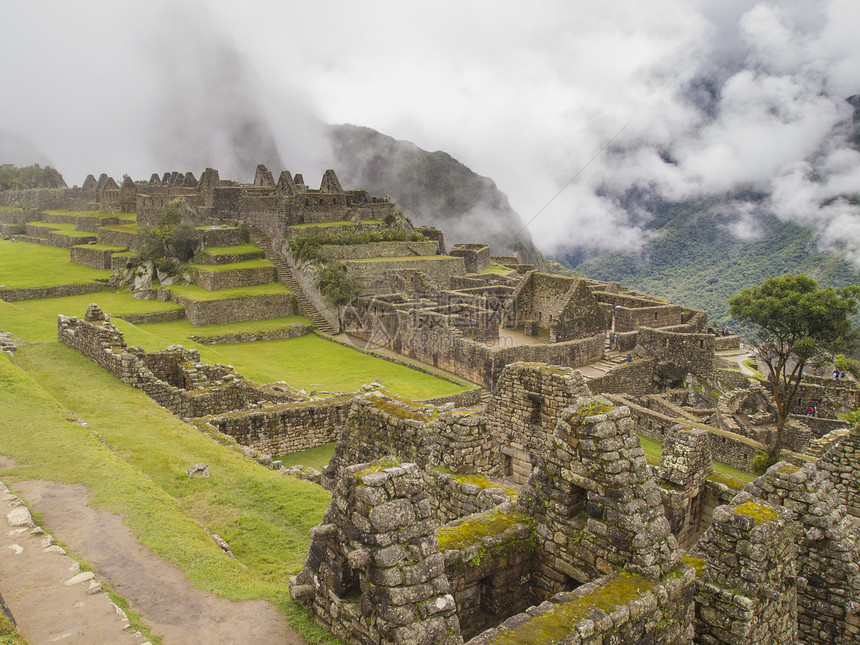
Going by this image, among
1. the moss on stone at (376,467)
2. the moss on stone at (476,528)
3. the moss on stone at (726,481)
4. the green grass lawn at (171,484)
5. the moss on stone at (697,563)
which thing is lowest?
the green grass lawn at (171,484)

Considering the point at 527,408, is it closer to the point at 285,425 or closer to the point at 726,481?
the point at 726,481

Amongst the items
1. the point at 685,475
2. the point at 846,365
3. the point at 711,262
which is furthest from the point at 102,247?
the point at 711,262

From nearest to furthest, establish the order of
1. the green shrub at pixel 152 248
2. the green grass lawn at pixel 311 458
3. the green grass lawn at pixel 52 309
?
the green grass lawn at pixel 311 458 < the green grass lawn at pixel 52 309 < the green shrub at pixel 152 248

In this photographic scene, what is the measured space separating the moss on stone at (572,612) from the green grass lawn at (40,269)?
116ft

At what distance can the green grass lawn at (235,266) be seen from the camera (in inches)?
1364

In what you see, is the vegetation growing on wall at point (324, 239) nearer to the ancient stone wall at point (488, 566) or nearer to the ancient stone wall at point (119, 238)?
the ancient stone wall at point (119, 238)

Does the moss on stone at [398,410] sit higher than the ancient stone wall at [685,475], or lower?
higher

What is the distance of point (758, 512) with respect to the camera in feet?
17.7

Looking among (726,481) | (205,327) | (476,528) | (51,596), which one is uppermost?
(476,528)

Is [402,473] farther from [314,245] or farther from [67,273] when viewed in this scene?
[67,273]

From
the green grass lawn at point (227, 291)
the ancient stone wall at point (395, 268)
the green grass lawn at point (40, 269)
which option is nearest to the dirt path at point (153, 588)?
the green grass lawn at point (227, 291)

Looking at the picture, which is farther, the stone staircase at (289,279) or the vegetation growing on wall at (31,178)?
the vegetation growing on wall at (31,178)

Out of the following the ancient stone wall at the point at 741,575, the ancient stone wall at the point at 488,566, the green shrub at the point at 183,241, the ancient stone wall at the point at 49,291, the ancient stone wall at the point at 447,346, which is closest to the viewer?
the ancient stone wall at the point at 488,566

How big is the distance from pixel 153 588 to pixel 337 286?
26.2 metres
